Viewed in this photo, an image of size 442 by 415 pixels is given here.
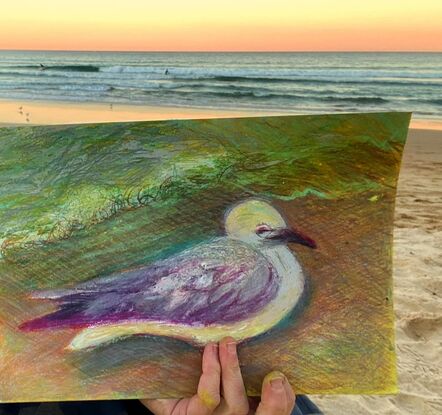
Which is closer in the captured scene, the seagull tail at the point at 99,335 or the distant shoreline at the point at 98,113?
the seagull tail at the point at 99,335

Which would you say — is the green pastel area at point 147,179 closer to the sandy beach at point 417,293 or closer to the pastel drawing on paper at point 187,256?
the pastel drawing on paper at point 187,256

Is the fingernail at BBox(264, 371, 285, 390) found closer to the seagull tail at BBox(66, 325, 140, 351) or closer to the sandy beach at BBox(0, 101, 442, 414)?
the seagull tail at BBox(66, 325, 140, 351)

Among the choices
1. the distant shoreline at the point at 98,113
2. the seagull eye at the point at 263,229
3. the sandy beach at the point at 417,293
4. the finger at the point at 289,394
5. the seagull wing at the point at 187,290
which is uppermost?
the seagull eye at the point at 263,229

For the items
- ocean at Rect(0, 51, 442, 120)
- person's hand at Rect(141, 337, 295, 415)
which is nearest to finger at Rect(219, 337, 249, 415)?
person's hand at Rect(141, 337, 295, 415)

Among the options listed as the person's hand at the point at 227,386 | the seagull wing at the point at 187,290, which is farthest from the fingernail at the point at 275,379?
the seagull wing at the point at 187,290

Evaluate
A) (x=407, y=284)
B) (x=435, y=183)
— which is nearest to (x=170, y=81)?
(x=435, y=183)

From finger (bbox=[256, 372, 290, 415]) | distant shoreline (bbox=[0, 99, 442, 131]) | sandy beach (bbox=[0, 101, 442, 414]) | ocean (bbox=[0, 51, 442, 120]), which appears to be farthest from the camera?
ocean (bbox=[0, 51, 442, 120])

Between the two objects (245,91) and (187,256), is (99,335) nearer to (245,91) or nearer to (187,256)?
(187,256)
